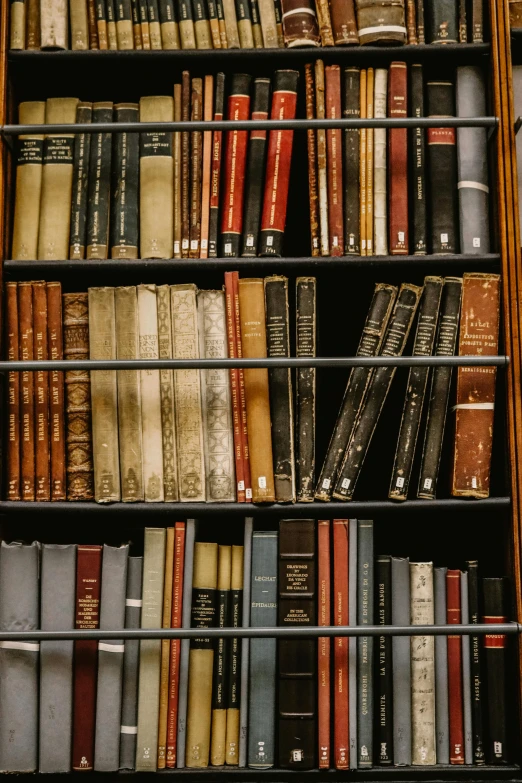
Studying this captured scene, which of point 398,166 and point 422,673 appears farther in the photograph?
point 398,166

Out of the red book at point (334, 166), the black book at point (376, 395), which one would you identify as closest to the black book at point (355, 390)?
the black book at point (376, 395)

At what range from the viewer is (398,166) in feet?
4.35

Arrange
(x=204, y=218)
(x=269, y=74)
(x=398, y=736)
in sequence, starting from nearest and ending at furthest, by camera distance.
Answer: (x=398, y=736)
(x=204, y=218)
(x=269, y=74)

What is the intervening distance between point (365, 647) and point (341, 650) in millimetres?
42

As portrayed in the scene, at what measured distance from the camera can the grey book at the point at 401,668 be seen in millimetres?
1210

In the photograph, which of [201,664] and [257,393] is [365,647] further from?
[257,393]

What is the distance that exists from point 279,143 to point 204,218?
20cm

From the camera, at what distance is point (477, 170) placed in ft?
4.37

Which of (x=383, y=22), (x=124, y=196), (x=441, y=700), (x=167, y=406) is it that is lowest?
(x=441, y=700)

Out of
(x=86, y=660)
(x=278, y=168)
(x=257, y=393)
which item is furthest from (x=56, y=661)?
(x=278, y=168)

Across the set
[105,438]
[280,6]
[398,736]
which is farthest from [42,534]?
[280,6]

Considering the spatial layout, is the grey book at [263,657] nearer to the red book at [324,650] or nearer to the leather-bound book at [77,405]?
the red book at [324,650]

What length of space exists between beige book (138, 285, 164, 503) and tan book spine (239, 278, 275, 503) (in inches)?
6.1

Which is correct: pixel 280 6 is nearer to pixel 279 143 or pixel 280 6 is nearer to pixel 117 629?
pixel 279 143
